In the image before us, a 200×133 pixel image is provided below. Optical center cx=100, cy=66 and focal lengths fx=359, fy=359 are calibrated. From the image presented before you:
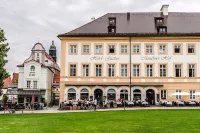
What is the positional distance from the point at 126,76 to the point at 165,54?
20.7 ft

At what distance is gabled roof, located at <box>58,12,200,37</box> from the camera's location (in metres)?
50.7

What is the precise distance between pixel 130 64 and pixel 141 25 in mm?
6427

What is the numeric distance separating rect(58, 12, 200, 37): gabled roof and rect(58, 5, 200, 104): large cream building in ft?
0.46

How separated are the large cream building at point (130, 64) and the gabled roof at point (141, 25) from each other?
14cm

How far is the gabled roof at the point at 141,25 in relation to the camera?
50.7 metres

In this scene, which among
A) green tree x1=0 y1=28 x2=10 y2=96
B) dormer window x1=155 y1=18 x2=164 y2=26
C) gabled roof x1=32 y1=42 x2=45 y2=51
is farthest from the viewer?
gabled roof x1=32 y1=42 x2=45 y2=51

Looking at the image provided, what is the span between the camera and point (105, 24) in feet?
174

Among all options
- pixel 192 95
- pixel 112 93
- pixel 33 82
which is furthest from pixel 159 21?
pixel 33 82

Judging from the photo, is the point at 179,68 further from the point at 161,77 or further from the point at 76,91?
the point at 76,91

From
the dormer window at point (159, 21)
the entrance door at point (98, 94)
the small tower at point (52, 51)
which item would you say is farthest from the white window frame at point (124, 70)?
the small tower at point (52, 51)

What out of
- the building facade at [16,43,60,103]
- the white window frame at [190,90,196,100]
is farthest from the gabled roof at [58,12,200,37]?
the building facade at [16,43,60,103]

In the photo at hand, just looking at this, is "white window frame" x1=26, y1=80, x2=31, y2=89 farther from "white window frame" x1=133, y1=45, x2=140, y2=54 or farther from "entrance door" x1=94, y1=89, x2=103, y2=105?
"white window frame" x1=133, y1=45, x2=140, y2=54

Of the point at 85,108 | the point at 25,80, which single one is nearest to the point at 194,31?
the point at 85,108

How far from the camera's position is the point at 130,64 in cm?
5047
